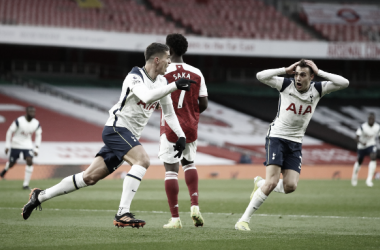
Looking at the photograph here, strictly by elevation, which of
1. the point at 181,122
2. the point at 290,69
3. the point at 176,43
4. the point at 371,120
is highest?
the point at 371,120

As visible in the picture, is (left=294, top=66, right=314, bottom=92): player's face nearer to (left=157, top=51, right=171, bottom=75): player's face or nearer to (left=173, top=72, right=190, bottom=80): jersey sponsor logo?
(left=173, top=72, right=190, bottom=80): jersey sponsor logo

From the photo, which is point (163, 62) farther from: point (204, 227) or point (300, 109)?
point (204, 227)

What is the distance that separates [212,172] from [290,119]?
14908 mm

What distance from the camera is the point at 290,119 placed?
7.20 m

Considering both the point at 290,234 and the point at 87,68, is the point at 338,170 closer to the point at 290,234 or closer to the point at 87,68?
the point at 87,68

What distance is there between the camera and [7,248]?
5.02 m

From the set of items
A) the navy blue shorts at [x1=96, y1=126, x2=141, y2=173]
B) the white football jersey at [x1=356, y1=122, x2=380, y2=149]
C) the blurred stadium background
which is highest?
the blurred stadium background

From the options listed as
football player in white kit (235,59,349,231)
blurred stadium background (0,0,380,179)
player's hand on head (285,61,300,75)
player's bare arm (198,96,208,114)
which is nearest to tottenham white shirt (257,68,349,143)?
football player in white kit (235,59,349,231)

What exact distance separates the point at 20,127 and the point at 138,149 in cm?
1031

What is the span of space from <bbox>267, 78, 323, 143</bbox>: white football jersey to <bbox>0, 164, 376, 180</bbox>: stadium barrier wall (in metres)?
13.8

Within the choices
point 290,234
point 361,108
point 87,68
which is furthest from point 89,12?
point 290,234

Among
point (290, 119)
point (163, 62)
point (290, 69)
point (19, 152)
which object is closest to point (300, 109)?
point (290, 119)

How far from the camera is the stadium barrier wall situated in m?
19.7

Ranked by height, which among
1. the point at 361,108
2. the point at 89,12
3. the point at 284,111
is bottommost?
the point at 284,111
